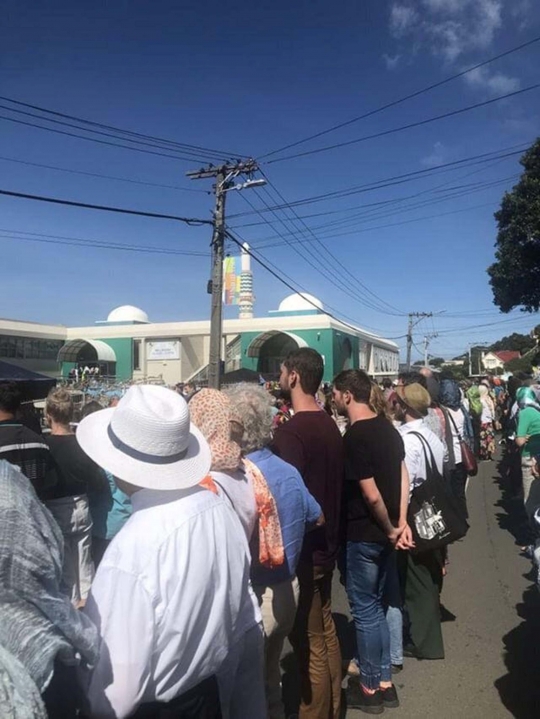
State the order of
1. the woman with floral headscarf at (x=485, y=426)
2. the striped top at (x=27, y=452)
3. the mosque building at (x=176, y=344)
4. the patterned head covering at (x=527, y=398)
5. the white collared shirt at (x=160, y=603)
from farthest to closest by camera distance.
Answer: the mosque building at (x=176, y=344), the woman with floral headscarf at (x=485, y=426), the patterned head covering at (x=527, y=398), the striped top at (x=27, y=452), the white collared shirt at (x=160, y=603)

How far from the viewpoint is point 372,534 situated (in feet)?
10.2

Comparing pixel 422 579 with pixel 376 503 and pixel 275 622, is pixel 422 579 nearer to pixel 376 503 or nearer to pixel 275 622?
pixel 376 503

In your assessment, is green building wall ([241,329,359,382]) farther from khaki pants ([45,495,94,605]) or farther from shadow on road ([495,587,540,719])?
khaki pants ([45,495,94,605])

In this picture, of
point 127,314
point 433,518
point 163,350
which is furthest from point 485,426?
point 127,314

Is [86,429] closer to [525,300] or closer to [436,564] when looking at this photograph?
[436,564]

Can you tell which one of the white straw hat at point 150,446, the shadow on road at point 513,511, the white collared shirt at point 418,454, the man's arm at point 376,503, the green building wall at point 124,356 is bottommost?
the shadow on road at point 513,511

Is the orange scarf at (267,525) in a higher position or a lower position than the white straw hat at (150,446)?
lower

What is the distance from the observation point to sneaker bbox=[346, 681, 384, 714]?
3127 mm

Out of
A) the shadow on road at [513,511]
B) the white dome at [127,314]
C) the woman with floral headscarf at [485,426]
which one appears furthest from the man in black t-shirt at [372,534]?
the white dome at [127,314]

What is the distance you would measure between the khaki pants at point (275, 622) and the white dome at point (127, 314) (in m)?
46.7

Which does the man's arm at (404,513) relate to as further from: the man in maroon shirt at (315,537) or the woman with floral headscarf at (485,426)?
the woman with floral headscarf at (485,426)

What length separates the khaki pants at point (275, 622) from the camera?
2344mm

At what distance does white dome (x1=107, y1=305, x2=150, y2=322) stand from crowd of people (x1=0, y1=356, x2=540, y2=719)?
45381 mm

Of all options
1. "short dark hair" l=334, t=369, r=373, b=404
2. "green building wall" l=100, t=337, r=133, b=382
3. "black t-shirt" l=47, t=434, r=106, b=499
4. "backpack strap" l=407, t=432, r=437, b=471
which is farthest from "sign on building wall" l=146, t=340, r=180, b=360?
"short dark hair" l=334, t=369, r=373, b=404
